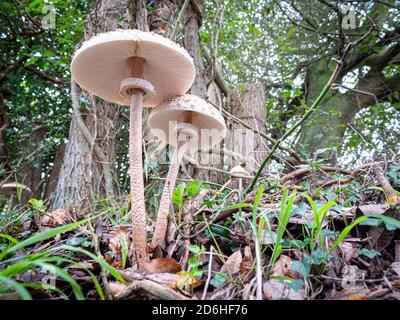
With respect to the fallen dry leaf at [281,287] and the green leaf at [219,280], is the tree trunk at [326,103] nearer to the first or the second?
the fallen dry leaf at [281,287]

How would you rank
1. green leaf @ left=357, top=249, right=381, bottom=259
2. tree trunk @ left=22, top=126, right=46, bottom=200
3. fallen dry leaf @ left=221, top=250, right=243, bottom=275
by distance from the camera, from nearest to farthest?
green leaf @ left=357, top=249, right=381, bottom=259 → fallen dry leaf @ left=221, top=250, right=243, bottom=275 → tree trunk @ left=22, top=126, right=46, bottom=200

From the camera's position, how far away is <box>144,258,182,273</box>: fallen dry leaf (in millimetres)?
1390

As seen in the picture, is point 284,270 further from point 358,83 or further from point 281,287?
point 358,83

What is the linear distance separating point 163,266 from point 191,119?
100 centimetres

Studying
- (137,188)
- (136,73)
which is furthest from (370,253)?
(136,73)

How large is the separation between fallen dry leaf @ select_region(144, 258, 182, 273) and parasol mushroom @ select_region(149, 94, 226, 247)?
0.20 metres

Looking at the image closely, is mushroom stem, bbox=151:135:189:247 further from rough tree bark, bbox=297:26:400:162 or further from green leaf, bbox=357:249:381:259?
rough tree bark, bbox=297:26:400:162

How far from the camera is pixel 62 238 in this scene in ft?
5.93

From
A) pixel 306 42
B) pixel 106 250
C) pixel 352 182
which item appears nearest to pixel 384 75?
pixel 306 42

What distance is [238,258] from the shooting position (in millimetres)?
1366

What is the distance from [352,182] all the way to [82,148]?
2927mm

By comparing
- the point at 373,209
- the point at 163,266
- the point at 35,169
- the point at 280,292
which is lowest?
the point at 280,292

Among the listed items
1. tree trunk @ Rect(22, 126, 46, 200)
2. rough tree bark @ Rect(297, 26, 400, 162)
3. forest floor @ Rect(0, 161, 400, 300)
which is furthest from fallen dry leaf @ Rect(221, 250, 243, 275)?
rough tree bark @ Rect(297, 26, 400, 162)
